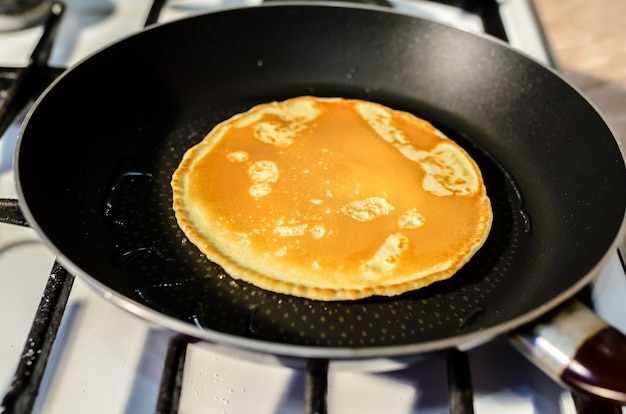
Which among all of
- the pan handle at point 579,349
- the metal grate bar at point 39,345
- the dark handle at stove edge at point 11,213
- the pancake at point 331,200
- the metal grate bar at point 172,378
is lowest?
the metal grate bar at point 39,345

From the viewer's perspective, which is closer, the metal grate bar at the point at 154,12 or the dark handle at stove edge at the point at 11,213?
the dark handle at stove edge at the point at 11,213

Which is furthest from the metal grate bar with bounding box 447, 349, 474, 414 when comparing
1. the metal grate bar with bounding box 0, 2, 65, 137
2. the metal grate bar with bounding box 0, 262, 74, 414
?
the metal grate bar with bounding box 0, 2, 65, 137

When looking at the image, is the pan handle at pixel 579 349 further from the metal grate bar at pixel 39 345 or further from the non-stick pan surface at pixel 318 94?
the metal grate bar at pixel 39 345

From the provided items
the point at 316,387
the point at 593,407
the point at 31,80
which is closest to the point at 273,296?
the point at 316,387

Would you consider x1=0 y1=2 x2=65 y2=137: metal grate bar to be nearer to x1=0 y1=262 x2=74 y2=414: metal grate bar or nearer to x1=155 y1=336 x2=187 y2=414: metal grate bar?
x1=0 y1=262 x2=74 y2=414: metal grate bar

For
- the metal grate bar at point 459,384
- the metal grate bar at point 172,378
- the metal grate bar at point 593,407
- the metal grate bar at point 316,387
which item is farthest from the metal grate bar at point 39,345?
the metal grate bar at point 593,407

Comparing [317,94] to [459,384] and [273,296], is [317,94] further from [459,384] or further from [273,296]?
[459,384]
